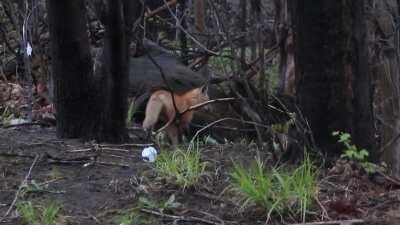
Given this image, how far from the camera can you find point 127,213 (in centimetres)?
471

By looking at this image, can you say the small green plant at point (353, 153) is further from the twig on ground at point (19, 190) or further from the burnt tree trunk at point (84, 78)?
the burnt tree trunk at point (84, 78)

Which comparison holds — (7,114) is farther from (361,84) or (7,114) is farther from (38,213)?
(361,84)

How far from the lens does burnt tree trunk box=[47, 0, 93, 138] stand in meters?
7.00

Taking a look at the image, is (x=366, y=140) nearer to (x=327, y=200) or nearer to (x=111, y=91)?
(x=327, y=200)

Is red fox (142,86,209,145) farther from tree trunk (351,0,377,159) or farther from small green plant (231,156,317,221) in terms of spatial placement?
small green plant (231,156,317,221)

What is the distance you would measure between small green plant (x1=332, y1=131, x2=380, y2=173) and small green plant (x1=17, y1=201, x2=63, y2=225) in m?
1.89

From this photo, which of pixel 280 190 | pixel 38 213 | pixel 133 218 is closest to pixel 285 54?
pixel 280 190

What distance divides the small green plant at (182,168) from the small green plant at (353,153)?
3.12 ft

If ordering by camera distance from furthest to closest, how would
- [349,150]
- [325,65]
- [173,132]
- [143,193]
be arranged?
[173,132]
[325,65]
[349,150]
[143,193]

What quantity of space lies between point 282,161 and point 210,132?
4.27 meters

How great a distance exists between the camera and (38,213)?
15.3 ft

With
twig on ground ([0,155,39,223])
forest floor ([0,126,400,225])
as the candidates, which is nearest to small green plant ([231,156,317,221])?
forest floor ([0,126,400,225])

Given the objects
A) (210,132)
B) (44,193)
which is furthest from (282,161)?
(210,132)

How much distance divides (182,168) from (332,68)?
1237 mm
